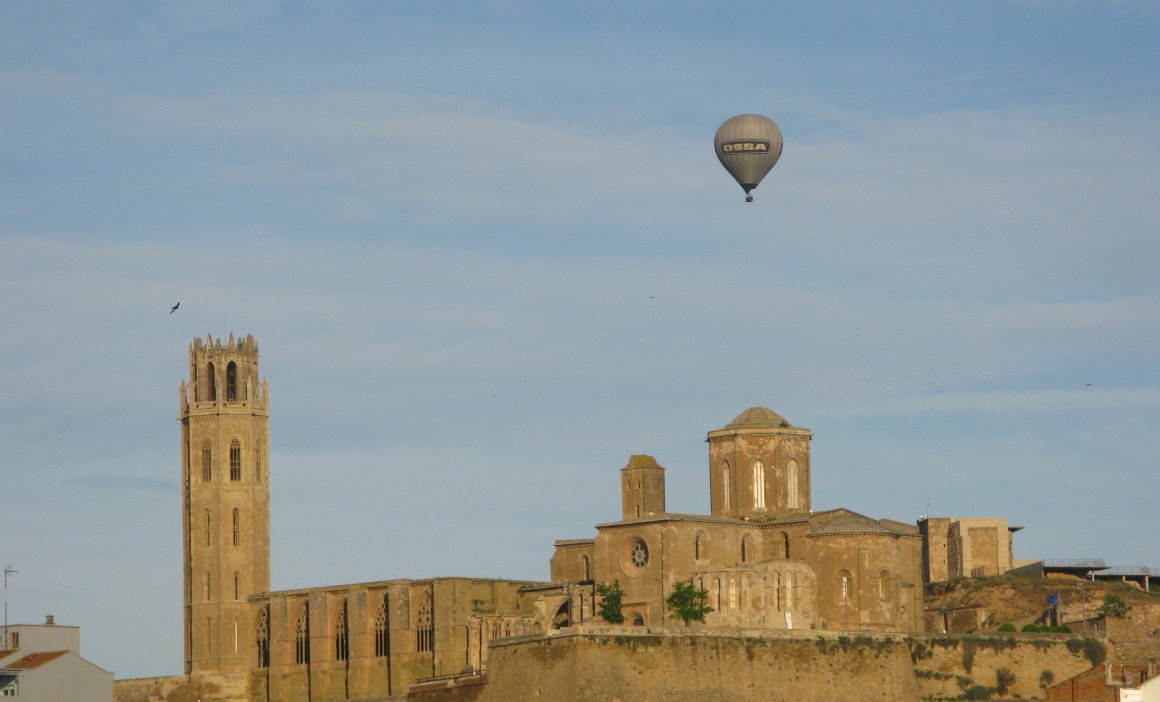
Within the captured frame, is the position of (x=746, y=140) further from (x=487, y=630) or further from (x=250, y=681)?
(x=250, y=681)

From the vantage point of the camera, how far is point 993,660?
3423 inches

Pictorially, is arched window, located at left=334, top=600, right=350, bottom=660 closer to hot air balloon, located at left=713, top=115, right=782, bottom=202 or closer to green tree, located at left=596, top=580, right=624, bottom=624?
green tree, located at left=596, top=580, right=624, bottom=624

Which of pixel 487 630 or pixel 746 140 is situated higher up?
pixel 746 140

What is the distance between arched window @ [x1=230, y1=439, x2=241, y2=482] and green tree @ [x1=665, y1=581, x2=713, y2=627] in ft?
78.3

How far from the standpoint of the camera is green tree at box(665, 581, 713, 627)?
8669 centimetres

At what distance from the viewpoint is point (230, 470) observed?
105 metres

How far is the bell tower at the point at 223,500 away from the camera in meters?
103

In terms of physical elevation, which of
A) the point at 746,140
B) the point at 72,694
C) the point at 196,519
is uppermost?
the point at 746,140

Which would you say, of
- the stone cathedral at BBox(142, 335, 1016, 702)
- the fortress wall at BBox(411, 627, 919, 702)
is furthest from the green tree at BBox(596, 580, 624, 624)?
the fortress wall at BBox(411, 627, 919, 702)

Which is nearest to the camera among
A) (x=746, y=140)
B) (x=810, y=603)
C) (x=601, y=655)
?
(x=601, y=655)

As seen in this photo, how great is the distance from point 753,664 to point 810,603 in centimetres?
470

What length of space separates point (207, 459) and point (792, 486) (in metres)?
23.9

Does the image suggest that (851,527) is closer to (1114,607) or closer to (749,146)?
(1114,607)

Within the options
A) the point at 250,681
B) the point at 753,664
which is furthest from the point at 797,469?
the point at 250,681
